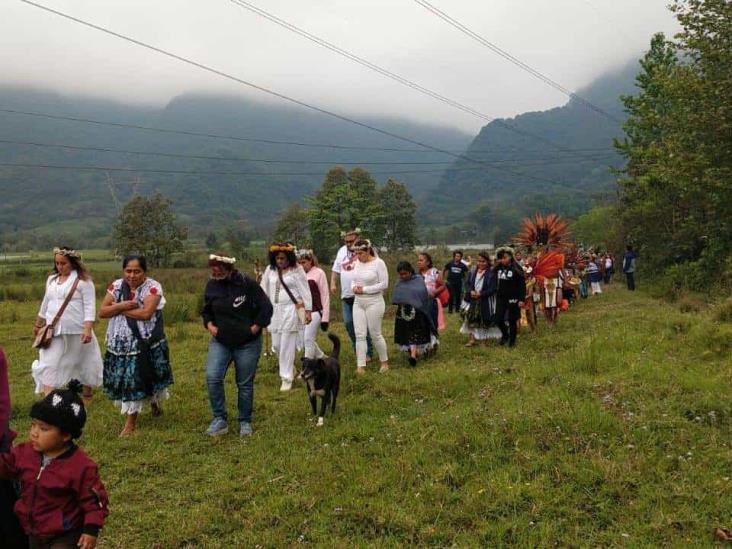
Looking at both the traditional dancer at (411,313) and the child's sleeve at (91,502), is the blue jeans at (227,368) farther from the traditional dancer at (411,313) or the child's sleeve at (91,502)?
the traditional dancer at (411,313)

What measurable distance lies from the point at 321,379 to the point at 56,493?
3.45 metres

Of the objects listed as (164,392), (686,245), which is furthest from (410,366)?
(686,245)

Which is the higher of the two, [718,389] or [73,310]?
[73,310]

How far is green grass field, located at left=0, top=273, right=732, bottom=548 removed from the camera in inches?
148

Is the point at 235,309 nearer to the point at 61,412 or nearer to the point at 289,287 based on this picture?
the point at 289,287

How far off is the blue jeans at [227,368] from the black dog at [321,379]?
55 centimetres

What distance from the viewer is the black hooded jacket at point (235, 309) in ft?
18.9

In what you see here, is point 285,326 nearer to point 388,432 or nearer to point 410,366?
point 410,366

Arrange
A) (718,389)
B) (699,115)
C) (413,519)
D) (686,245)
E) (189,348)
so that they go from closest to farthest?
(413,519)
(718,389)
(189,348)
(699,115)
(686,245)

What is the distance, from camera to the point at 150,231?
2158 inches

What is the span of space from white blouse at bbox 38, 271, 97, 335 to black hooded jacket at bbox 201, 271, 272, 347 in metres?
1.65

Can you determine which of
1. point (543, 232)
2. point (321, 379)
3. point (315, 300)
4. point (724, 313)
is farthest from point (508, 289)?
point (321, 379)

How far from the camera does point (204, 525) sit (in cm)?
394

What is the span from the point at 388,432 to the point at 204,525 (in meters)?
2.08
